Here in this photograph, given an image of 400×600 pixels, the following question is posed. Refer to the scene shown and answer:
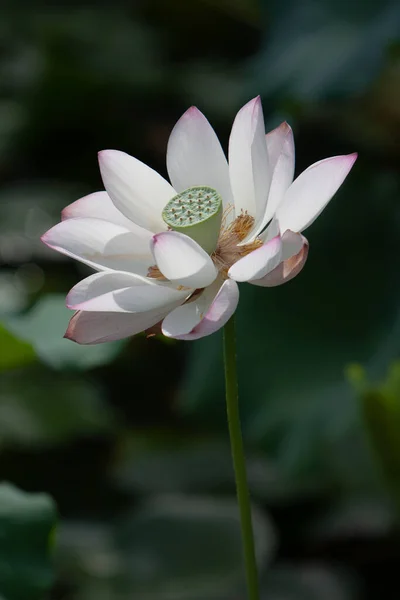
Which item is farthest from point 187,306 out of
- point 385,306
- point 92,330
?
point 385,306

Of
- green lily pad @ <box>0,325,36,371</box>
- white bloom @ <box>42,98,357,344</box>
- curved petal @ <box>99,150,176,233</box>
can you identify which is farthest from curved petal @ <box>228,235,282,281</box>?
green lily pad @ <box>0,325,36,371</box>

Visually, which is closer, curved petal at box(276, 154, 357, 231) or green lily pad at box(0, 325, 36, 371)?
curved petal at box(276, 154, 357, 231)

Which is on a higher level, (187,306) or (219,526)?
(187,306)

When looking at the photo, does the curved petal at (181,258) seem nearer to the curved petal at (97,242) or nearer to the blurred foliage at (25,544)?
the curved petal at (97,242)

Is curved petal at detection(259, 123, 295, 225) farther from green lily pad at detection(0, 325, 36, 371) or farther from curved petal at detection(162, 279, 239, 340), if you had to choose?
green lily pad at detection(0, 325, 36, 371)

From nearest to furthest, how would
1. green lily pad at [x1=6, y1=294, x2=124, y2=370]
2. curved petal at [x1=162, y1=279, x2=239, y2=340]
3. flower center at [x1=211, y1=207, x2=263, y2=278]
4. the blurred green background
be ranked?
curved petal at [x1=162, y1=279, x2=239, y2=340] < flower center at [x1=211, y1=207, x2=263, y2=278] < green lily pad at [x1=6, y1=294, x2=124, y2=370] < the blurred green background

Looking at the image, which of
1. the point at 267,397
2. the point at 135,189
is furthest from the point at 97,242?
the point at 267,397

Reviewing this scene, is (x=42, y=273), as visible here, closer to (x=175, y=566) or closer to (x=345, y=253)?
(x=345, y=253)
